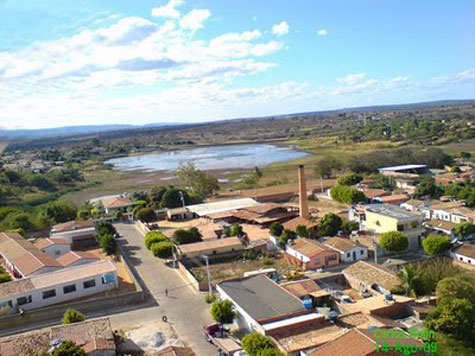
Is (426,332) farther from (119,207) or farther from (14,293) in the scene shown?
(119,207)

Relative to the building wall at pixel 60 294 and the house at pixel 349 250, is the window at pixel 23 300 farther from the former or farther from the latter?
the house at pixel 349 250

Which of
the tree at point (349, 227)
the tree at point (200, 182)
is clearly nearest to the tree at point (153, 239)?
the tree at point (349, 227)

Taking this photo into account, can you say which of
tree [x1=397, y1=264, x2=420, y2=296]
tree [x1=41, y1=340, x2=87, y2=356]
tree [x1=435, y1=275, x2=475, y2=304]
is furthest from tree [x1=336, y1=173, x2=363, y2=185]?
tree [x1=41, y1=340, x2=87, y2=356]

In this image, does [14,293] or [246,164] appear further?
[246,164]

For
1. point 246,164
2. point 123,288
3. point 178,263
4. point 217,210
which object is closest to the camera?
point 123,288

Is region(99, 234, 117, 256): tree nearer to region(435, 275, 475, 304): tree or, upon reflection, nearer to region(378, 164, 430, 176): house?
region(435, 275, 475, 304): tree

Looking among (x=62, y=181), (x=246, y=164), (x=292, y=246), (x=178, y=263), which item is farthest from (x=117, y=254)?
(x=246, y=164)
